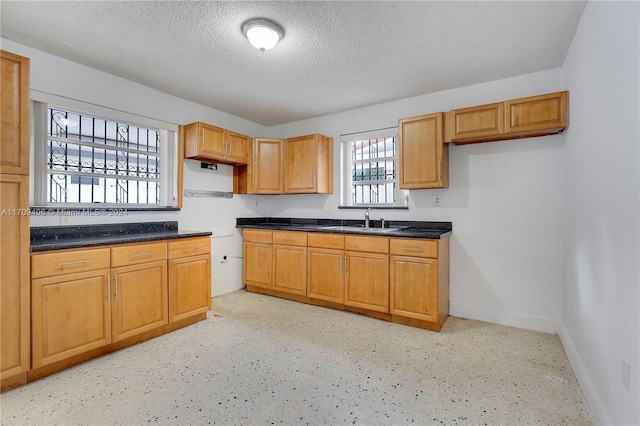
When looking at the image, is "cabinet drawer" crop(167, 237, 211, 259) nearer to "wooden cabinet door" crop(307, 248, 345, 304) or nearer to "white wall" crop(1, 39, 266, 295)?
"white wall" crop(1, 39, 266, 295)

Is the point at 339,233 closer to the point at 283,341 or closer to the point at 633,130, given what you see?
the point at 283,341

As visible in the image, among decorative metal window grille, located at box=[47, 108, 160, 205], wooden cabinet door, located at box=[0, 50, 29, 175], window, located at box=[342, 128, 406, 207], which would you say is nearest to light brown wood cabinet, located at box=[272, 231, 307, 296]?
window, located at box=[342, 128, 406, 207]

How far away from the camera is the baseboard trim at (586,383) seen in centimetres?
157

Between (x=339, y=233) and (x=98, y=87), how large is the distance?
2.79 m

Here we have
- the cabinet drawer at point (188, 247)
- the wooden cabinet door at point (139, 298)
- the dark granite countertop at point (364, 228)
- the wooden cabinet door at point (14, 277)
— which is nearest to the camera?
the wooden cabinet door at point (14, 277)

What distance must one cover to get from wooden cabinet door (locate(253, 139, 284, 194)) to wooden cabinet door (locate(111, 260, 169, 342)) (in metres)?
1.84

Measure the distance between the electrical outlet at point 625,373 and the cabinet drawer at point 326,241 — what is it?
2.33 metres

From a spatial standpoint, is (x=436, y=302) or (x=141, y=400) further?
(x=436, y=302)

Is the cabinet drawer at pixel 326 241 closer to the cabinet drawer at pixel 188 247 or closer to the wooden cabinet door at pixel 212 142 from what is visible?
the cabinet drawer at pixel 188 247

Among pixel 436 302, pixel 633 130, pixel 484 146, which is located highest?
pixel 484 146

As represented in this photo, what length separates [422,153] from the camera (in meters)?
3.21

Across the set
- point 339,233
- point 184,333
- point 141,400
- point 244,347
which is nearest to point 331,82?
point 339,233

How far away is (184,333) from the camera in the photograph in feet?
9.25

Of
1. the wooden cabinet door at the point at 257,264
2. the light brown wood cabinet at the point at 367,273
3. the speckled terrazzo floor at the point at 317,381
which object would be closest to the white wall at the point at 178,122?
the wooden cabinet door at the point at 257,264
